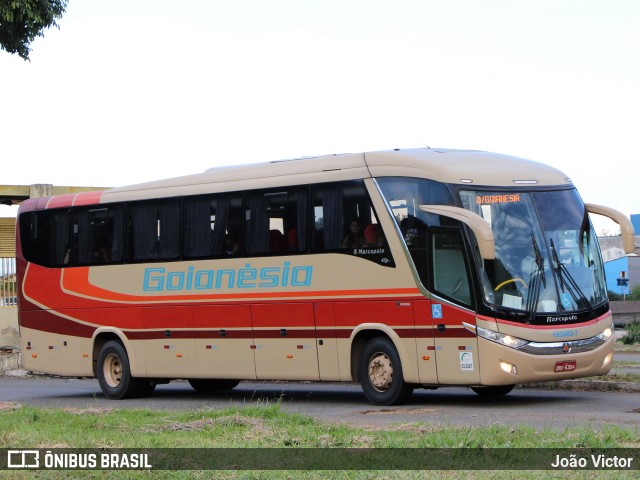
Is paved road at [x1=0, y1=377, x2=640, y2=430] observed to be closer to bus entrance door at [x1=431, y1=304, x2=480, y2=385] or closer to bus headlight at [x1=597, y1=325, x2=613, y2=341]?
bus entrance door at [x1=431, y1=304, x2=480, y2=385]

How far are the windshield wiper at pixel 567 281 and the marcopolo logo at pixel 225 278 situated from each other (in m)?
3.95

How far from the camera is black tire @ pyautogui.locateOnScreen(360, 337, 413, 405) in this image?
17.9 meters

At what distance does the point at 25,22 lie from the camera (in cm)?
2692

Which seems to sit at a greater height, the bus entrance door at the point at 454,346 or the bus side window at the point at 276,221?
the bus side window at the point at 276,221

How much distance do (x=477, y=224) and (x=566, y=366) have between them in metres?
2.40

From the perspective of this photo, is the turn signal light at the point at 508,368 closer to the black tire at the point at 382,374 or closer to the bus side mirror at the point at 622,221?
the black tire at the point at 382,374

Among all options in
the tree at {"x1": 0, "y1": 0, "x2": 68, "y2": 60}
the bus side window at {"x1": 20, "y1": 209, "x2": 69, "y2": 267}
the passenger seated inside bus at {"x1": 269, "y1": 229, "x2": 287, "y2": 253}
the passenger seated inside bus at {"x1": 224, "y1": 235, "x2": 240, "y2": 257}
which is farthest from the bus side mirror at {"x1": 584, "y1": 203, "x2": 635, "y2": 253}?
the tree at {"x1": 0, "y1": 0, "x2": 68, "y2": 60}

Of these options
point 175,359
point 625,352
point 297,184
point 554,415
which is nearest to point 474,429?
point 554,415

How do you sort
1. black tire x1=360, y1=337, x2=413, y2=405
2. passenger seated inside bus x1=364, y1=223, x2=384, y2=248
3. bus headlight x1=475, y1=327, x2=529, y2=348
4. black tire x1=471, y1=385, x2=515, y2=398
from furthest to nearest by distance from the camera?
black tire x1=471, y1=385, x2=515, y2=398 < passenger seated inside bus x1=364, y1=223, x2=384, y2=248 < black tire x1=360, y1=337, x2=413, y2=405 < bus headlight x1=475, y1=327, x2=529, y2=348

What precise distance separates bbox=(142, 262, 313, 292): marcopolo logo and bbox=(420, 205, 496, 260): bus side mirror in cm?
283

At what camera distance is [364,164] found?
18.5m

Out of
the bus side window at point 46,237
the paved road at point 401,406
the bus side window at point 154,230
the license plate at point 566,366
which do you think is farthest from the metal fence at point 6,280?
the license plate at point 566,366

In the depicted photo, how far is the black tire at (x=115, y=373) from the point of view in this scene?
2225 centimetres

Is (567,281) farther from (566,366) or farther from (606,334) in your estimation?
(566,366)
